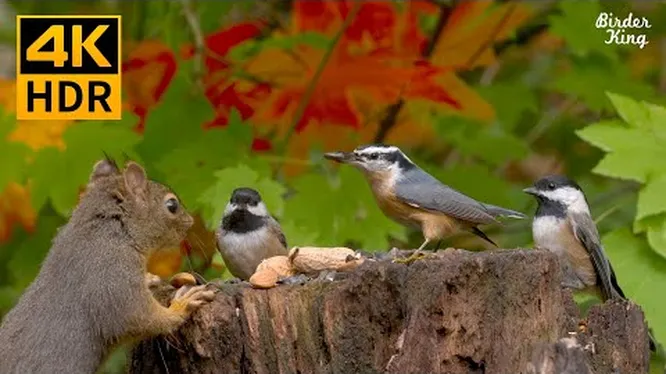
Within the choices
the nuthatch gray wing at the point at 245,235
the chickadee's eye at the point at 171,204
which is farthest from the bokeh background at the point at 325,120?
the chickadee's eye at the point at 171,204

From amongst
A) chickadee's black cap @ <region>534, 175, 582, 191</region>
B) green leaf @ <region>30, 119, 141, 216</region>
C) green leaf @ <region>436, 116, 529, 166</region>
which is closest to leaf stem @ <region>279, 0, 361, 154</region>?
green leaf @ <region>30, 119, 141, 216</region>

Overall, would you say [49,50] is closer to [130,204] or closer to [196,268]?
[196,268]

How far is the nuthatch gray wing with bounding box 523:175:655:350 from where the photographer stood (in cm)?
448

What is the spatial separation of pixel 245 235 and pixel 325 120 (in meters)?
0.90

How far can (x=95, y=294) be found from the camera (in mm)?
3926

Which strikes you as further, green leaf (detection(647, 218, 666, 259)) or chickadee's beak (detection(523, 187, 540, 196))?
chickadee's beak (detection(523, 187, 540, 196))

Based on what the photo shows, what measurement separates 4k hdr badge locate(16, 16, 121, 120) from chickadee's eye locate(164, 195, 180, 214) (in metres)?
0.90

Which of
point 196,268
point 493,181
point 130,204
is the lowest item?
point 196,268

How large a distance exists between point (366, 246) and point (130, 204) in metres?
0.97

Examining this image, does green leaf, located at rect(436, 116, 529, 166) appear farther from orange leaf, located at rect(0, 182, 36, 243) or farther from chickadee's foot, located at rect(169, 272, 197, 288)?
chickadee's foot, located at rect(169, 272, 197, 288)

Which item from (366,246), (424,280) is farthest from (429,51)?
(424,280)

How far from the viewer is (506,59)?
7.04 meters

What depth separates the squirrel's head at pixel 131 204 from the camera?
13.5ft

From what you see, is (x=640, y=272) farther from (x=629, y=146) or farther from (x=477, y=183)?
(x=477, y=183)
